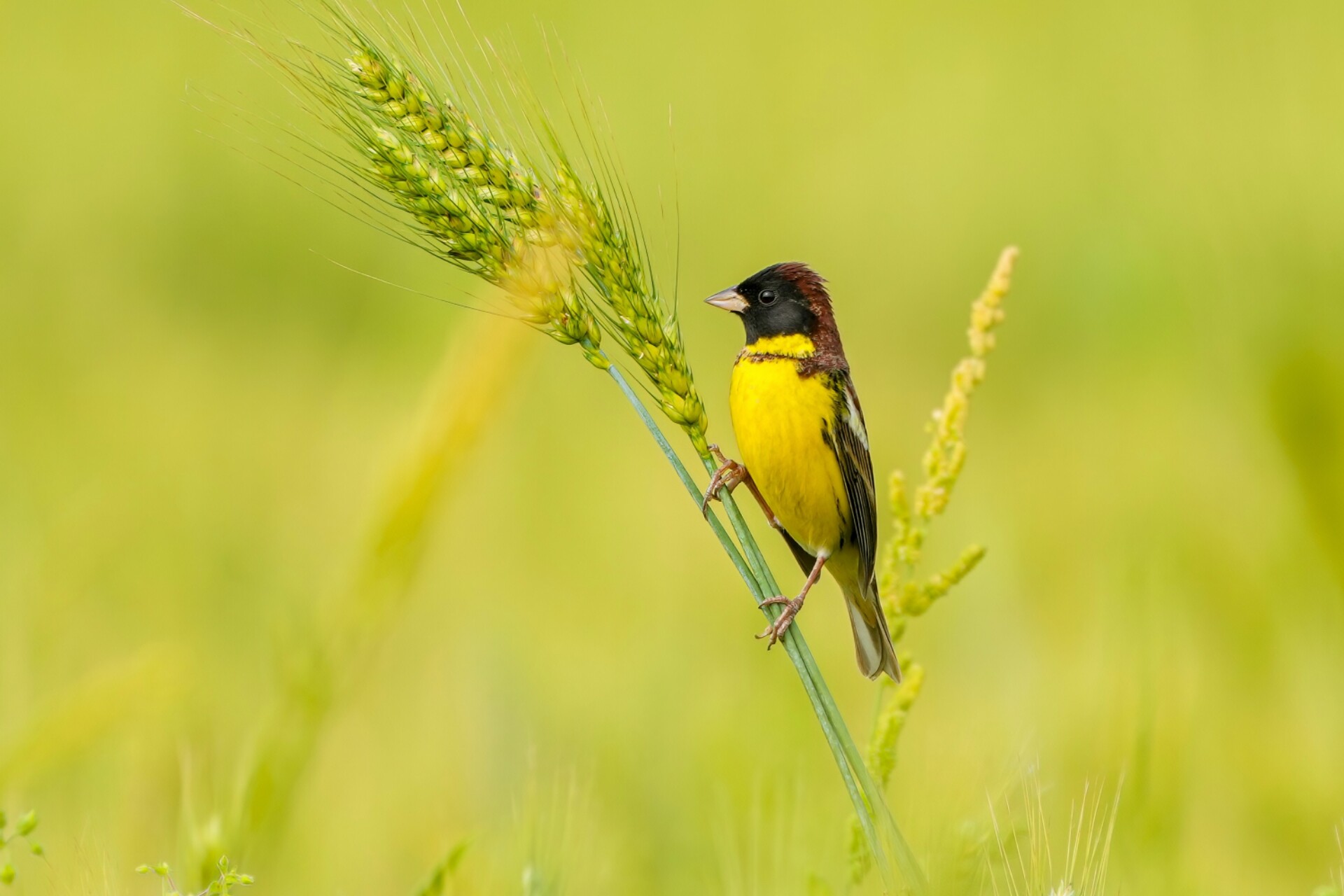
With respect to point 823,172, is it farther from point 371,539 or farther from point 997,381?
point 371,539

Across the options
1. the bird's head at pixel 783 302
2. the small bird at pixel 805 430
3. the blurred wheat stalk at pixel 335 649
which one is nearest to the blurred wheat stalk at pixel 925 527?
the blurred wheat stalk at pixel 335 649

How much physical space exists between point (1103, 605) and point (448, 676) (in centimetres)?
173

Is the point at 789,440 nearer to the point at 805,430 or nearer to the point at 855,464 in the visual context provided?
the point at 805,430

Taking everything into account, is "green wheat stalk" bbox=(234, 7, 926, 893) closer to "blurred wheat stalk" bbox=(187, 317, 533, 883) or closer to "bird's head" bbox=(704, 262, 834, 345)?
"blurred wheat stalk" bbox=(187, 317, 533, 883)

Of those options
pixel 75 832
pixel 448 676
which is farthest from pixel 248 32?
pixel 448 676

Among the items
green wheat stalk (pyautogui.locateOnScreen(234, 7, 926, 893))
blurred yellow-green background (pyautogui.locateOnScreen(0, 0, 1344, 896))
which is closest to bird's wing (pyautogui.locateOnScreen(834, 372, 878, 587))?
blurred yellow-green background (pyautogui.locateOnScreen(0, 0, 1344, 896))

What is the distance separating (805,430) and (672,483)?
3232 mm

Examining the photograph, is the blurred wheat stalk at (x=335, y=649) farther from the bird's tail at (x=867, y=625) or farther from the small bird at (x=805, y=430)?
the bird's tail at (x=867, y=625)

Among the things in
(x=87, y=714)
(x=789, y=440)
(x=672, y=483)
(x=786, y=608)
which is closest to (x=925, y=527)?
(x=786, y=608)

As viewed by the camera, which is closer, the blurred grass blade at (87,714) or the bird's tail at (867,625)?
the blurred grass blade at (87,714)

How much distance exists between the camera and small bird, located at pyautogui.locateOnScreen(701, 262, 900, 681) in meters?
3.14

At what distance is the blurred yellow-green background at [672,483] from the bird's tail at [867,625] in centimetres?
19

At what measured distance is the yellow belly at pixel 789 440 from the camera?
3131 millimetres

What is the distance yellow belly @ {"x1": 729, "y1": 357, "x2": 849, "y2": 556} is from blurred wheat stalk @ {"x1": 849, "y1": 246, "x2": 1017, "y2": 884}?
3.01 ft
